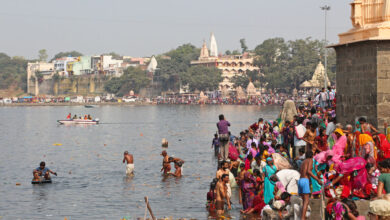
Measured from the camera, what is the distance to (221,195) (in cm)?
1523

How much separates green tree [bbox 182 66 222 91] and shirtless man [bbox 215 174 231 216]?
114028 millimetres

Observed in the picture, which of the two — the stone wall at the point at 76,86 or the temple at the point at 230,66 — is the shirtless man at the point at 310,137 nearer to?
the temple at the point at 230,66

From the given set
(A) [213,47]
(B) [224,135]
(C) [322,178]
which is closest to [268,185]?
(C) [322,178]

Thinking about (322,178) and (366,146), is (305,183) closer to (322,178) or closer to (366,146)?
(322,178)

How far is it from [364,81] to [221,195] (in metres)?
4.40

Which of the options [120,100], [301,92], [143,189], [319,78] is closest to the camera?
[143,189]

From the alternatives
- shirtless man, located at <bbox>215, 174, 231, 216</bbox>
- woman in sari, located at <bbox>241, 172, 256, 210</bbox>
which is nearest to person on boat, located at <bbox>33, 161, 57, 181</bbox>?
shirtless man, located at <bbox>215, 174, 231, 216</bbox>

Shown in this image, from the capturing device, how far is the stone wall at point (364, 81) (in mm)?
15109

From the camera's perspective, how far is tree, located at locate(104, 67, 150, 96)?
150 meters

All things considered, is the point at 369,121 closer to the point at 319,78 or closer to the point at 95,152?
the point at 95,152

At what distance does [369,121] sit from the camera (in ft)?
50.9

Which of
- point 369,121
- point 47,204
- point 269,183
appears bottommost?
point 47,204

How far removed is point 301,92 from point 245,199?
9454 centimetres

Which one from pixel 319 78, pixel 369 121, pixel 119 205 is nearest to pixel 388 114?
pixel 369 121
